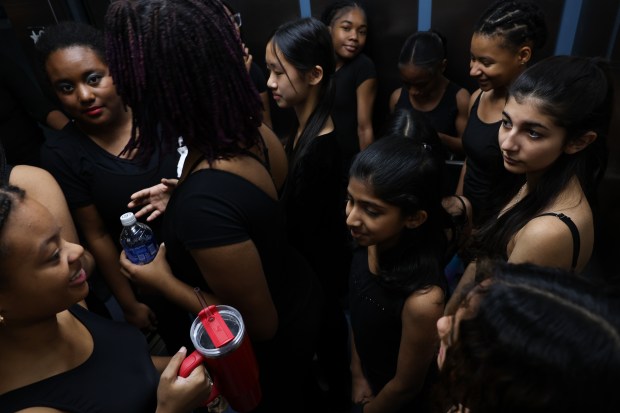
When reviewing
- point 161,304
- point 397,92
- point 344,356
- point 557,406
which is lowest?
point 344,356

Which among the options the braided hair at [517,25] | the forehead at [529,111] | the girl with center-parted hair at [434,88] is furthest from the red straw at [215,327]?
the girl with center-parted hair at [434,88]

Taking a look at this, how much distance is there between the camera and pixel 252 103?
1.08m

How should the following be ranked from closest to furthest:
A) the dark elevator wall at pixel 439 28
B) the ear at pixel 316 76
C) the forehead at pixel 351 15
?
the ear at pixel 316 76 → the dark elevator wall at pixel 439 28 → the forehead at pixel 351 15

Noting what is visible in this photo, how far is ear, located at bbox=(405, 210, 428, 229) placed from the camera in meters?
1.35

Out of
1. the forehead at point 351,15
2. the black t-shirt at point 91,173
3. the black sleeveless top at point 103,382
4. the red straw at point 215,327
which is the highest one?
the forehead at point 351,15

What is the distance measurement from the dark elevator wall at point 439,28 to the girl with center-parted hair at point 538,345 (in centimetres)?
149

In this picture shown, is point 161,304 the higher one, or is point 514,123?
point 514,123

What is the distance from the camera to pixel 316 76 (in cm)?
201

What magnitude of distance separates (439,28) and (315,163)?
5.70 feet

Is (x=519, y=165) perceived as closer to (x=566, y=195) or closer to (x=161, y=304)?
(x=566, y=195)

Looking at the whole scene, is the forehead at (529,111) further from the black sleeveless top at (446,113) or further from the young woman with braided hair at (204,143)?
the black sleeveless top at (446,113)

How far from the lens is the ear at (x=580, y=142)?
1320mm

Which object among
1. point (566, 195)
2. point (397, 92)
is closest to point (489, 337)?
point (566, 195)

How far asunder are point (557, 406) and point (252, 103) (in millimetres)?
914
